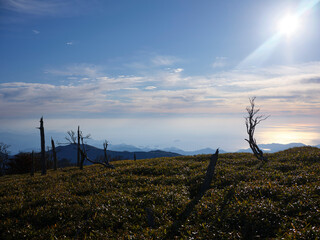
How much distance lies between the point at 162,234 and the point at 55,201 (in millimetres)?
10099

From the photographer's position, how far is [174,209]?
43.3 ft

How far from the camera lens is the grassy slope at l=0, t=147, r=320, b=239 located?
10.2 m

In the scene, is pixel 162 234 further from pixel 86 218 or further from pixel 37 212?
pixel 37 212

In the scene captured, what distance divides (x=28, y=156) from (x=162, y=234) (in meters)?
61.3

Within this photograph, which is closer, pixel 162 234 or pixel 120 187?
pixel 162 234

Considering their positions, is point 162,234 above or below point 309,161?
below

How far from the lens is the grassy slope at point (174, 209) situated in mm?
10172

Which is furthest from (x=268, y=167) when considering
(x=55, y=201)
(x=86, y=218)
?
(x=55, y=201)

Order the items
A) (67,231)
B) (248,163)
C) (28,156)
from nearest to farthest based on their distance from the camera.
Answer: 1. (67,231)
2. (248,163)
3. (28,156)

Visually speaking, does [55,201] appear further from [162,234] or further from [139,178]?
[162,234]

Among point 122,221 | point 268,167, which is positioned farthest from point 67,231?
point 268,167

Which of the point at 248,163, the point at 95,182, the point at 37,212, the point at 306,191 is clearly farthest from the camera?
the point at 248,163

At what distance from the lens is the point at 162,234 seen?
413 inches

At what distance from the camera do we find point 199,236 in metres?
9.94
